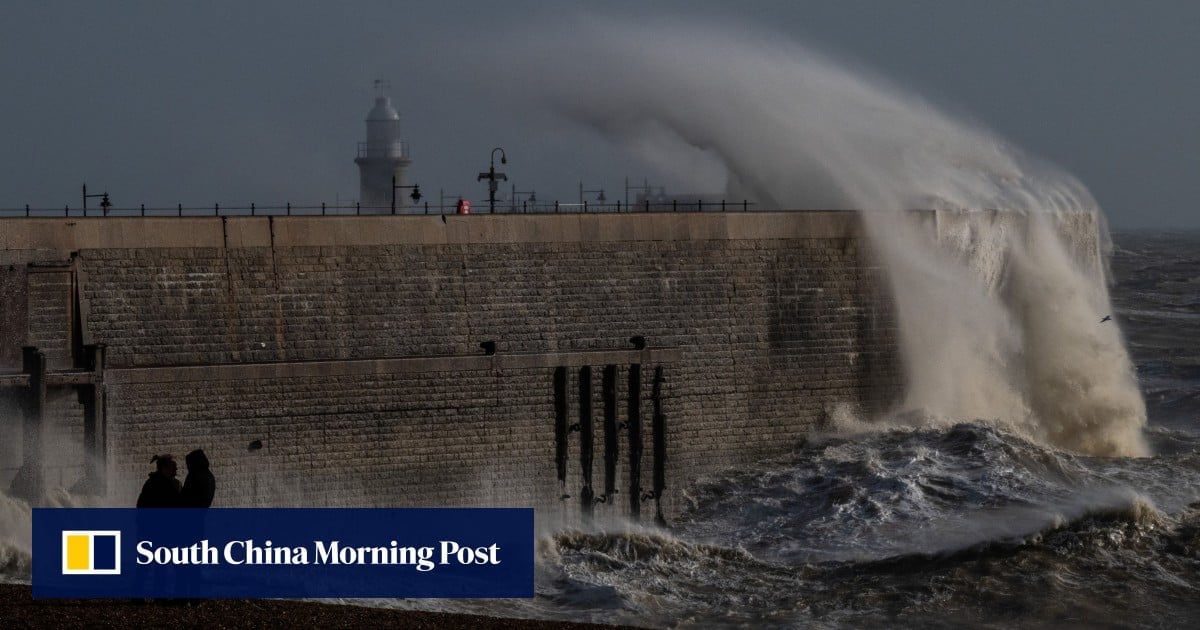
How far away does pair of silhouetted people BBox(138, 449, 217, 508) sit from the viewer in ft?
40.9

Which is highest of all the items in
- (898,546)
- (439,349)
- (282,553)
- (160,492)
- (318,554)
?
(439,349)

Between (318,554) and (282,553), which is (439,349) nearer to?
(318,554)

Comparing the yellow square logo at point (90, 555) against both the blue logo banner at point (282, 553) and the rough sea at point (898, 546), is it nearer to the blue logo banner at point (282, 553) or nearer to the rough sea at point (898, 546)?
the blue logo banner at point (282, 553)

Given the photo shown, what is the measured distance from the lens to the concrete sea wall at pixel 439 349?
21.1 meters

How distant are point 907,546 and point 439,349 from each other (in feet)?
21.9

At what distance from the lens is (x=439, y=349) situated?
76.9 feet

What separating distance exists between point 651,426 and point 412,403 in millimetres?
3744

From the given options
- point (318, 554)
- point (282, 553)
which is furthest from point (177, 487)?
point (318, 554)

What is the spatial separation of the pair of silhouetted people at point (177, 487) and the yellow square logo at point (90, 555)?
2.98 feet

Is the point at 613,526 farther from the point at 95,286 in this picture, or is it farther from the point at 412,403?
the point at 95,286

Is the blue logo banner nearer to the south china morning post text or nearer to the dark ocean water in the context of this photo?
the south china morning post text

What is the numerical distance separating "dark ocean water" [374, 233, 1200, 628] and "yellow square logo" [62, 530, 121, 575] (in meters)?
5.46

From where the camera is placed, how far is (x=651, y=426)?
24844 millimetres

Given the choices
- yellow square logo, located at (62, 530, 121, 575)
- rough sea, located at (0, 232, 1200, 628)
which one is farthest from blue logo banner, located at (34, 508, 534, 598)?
rough sea, located at (0, 232, 1200, 628)
